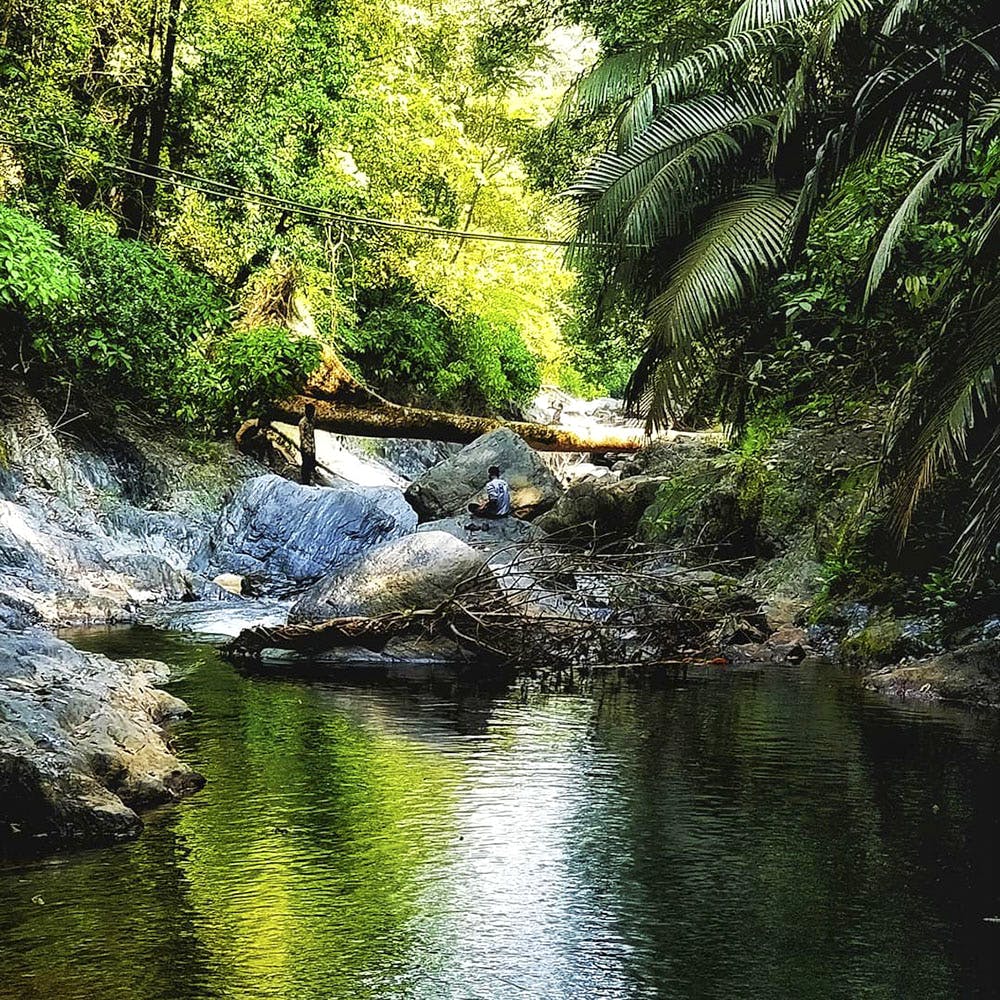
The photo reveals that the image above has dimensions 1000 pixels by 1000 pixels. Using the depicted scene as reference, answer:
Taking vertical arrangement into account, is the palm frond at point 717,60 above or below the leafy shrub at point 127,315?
above

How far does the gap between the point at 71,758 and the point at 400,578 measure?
21.2ft

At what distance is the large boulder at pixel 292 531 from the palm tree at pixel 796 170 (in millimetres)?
5733

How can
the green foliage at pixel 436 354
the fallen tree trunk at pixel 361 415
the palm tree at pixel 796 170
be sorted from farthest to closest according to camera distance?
the green foliage at pixel 436 354 < the fallen tree trunk at pixel 361 415 < the palm tree at pixel 796 170

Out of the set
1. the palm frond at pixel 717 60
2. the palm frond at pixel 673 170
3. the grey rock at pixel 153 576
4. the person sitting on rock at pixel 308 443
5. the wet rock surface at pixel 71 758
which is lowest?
the wet rock surface at pixel 71 758

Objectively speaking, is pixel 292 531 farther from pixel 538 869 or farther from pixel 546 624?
pixel 538 869

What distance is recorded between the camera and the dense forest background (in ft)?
30.3

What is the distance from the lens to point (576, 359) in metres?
46.9

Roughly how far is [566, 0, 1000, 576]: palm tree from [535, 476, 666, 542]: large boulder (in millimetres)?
2678

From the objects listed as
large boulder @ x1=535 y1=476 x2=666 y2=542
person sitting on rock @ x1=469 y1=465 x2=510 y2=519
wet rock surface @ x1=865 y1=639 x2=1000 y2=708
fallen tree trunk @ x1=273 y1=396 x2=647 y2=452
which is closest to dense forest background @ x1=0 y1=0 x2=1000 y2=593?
wet rock surface @ x1=865 y1=639 x2=1000 y2=708

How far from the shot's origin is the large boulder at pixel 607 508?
18828mm

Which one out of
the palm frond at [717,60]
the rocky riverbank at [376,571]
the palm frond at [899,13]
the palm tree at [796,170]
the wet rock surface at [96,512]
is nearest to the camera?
the rocky riverbank at [376,571]

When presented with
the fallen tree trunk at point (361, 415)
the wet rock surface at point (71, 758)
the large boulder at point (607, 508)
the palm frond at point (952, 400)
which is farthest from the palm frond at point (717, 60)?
the wet rock surface at point (71, 758)

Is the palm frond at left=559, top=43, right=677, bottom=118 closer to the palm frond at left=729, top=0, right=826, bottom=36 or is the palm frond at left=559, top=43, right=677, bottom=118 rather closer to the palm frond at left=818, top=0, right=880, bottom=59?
the palm frond at left=729, top=0, right=826, bottom=36

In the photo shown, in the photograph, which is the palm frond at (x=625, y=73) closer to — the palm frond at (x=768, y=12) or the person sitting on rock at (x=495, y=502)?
the palm frond at (x=768, y=12)
